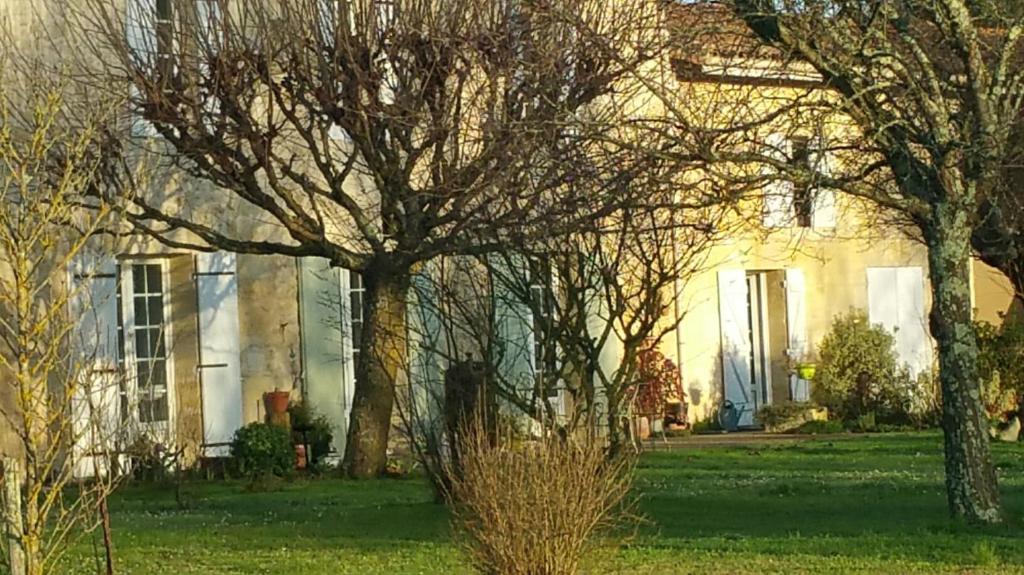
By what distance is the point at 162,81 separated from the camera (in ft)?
49.5

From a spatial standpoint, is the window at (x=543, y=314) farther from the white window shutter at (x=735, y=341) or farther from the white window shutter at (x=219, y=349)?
the white window shutter at (x=735, y=341)

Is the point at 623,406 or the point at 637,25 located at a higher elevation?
the point at 637,25

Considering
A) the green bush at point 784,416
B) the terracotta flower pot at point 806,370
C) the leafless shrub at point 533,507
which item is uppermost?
the terracotta flower pot at point 806,370

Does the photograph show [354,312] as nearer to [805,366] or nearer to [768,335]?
[805,366]

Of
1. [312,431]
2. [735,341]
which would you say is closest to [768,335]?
[735,341]

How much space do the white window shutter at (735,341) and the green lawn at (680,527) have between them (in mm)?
5826

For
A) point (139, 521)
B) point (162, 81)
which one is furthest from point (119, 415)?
point (162, 81)

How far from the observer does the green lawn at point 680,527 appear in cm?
1038

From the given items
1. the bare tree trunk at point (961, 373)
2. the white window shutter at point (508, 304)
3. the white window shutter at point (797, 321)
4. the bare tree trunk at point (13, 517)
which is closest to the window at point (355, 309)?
the white window shutter at point (508, 304)

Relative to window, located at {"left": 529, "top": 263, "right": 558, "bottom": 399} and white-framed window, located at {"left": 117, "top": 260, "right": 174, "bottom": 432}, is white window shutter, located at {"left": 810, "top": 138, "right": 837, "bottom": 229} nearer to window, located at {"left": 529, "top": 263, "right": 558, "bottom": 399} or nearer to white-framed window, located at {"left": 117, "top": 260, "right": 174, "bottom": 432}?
window, located at {"left": 529, "top": 263, "right": 558, "bottom": 399}

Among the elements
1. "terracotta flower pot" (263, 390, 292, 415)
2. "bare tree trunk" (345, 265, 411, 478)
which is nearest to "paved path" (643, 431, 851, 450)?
"terracotta flower pot" (263, 390, 292, 415)

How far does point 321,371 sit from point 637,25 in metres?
7.92

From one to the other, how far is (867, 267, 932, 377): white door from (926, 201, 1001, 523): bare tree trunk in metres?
13.4

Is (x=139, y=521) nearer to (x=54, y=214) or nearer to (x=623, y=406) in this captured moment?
(x=623, y=406)
